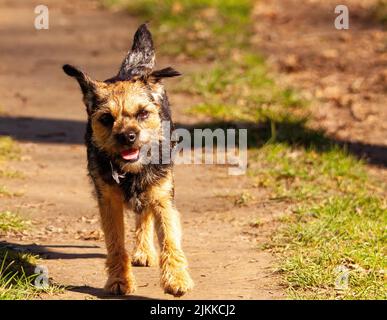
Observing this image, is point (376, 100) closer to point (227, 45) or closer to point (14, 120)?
point (227, 45)

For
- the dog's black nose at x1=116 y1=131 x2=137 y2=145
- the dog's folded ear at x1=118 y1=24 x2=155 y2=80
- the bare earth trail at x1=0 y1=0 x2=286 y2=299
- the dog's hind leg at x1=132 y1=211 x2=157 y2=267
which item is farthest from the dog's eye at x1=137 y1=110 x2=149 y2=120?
the bare earth trail at x1=0 y1=0 x2=286 y2=299

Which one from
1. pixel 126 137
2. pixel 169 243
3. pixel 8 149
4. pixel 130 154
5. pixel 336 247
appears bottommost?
pixel 336 247

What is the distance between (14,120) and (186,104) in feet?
6.41

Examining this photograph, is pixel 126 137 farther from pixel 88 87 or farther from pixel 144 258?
pixel 144 258

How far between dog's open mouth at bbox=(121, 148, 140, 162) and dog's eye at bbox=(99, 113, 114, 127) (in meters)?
0.20

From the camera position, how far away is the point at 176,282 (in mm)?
6102

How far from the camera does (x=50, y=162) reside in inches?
376

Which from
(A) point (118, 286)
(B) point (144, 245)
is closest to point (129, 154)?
(A) point (118, 286)

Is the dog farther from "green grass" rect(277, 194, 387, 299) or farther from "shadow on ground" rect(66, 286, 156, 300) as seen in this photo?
"green grass" rect(277, 194, 387, 299)

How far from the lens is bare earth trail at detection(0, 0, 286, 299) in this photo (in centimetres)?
666

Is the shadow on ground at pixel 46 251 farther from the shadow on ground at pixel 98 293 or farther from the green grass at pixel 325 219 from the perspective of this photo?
the green grass at pixel 325 219

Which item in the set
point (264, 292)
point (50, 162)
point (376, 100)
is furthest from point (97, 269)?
point (376, 100)

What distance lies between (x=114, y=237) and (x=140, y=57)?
1.60 m
